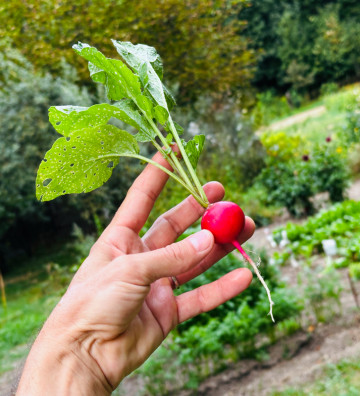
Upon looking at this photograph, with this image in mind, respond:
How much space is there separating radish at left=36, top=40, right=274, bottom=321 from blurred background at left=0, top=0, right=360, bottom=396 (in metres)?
0.52

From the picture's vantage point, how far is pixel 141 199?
5.07 ft

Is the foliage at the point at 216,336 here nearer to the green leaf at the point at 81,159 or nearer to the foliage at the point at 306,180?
the green leaf at the point at 81,159

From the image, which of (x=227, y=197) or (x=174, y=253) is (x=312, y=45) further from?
(x=174, y=253)

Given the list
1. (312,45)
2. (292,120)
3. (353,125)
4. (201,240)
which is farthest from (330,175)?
(312,45)

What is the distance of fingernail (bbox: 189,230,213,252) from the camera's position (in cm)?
121

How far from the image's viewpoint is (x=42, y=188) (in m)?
1.39

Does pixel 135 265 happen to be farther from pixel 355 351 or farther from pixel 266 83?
pixel 266 83

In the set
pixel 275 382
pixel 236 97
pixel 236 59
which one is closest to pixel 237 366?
pixel 275 382

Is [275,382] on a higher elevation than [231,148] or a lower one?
higher

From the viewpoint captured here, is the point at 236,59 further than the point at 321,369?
Yes

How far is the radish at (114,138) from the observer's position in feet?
4.41

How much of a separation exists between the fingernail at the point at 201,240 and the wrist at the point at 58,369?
1.25 feet

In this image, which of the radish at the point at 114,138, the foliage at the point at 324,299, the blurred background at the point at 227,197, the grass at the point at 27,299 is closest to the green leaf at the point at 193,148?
the radish at the point at 114,138

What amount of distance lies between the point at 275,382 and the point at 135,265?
1932 mm
